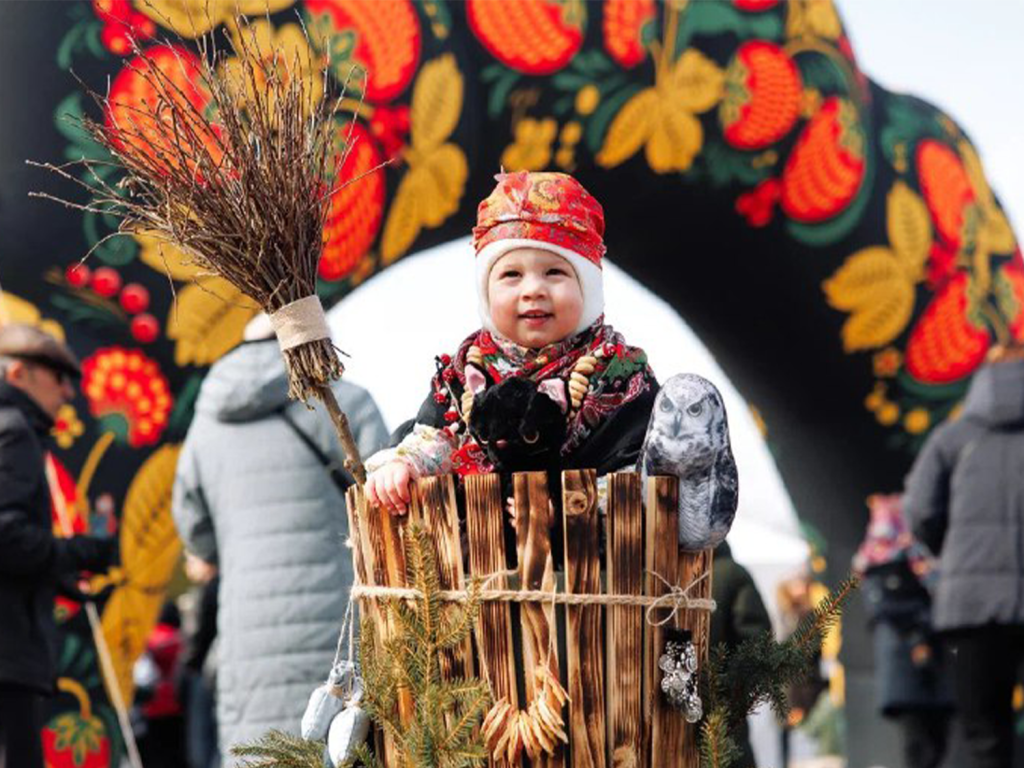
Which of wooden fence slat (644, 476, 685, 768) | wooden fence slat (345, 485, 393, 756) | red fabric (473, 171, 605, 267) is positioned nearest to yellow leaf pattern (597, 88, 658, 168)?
red fabric (473, 171, 605, 267)

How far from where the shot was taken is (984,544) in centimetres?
529

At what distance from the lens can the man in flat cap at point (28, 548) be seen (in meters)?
4.37

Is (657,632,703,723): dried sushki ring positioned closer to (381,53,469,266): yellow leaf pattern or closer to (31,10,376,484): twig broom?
(31,10,376,484): twig broom

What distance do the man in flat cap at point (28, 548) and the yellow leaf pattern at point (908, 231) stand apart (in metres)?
3.21

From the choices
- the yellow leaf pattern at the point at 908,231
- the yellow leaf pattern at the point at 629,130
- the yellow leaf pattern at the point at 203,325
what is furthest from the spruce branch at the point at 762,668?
the yellow leaf pattern at the point at 908,231

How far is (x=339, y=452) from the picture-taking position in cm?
461

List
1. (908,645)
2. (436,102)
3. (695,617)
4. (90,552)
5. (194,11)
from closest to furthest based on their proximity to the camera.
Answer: (695,617), (90,552), (194,11), (436,102), (908,645)

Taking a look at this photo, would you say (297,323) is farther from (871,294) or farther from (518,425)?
(871,294)

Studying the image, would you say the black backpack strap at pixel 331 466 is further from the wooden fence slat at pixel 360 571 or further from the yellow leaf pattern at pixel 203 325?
the wooden fence slat at pixel 360 571

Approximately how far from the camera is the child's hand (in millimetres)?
2357

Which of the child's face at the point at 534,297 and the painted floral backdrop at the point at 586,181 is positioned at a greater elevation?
the painted floral backdrop at the point at 586,181

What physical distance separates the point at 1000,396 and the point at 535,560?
335cm

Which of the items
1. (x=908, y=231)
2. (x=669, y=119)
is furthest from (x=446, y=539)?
(x=908, y=231)

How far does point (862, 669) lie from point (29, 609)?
3.66 m
